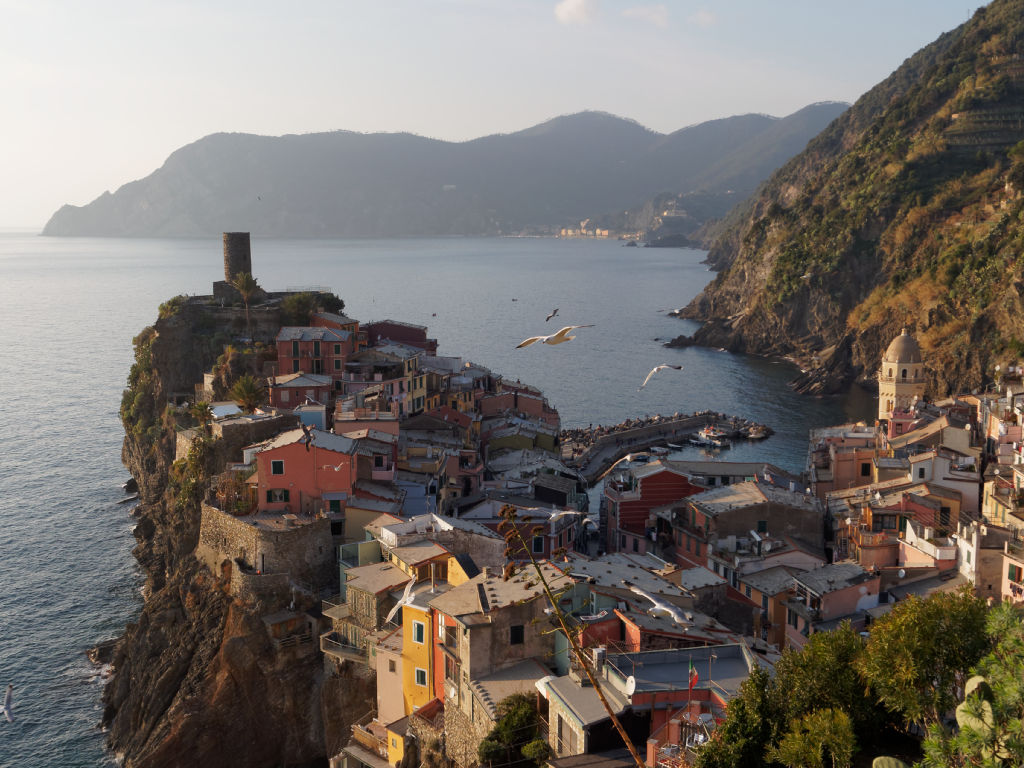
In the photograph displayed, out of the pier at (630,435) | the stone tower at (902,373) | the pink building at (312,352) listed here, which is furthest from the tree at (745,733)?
the stone tower at (902,373)

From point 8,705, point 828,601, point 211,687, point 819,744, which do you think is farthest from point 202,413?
point 819,744

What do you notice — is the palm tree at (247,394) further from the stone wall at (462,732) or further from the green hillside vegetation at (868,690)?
the green hillside vegetation at (868,690)

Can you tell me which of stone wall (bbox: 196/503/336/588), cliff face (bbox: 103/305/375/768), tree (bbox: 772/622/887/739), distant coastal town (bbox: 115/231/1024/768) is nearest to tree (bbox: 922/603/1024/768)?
distant coastal town (bbox: 115/231/1024/768)

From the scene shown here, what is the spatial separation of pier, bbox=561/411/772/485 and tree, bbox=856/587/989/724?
118 feet

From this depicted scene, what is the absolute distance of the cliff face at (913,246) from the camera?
2945 inches

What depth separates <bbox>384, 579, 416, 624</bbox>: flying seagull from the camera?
2163cm

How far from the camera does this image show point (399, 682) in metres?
22.1

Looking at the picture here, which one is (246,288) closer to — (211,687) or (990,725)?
(211,687)

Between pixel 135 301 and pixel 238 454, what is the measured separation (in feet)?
388

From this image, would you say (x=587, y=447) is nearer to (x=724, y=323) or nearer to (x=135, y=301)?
(x=724, y=323)

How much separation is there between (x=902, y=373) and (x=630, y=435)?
1636cm

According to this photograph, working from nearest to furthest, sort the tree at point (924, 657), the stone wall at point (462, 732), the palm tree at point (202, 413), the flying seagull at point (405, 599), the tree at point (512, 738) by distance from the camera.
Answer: the tree at point (924, 657) → the tree at point (512, 738) → the stone wall at point (462, 732) → the flying seagull at point (405, 599) → the palm tree at point (202, 413)

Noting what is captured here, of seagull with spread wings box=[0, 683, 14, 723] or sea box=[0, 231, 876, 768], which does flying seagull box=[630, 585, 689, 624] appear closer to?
sea box=[0, 231, 876, 768]

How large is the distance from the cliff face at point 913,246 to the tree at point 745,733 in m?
57.3
